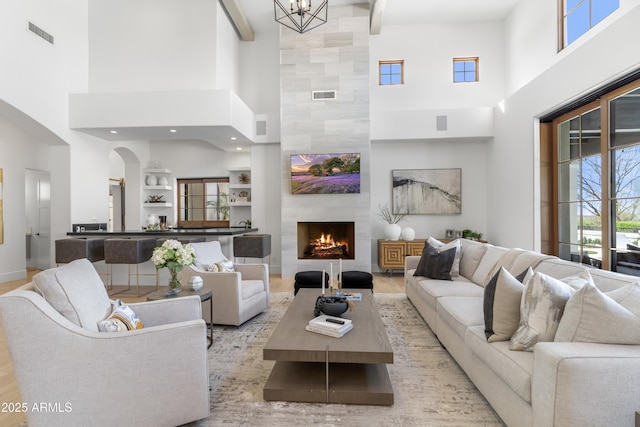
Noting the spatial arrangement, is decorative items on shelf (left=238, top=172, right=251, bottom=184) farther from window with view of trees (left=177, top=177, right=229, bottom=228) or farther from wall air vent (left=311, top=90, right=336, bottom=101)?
wall air vent (left=311, top=90, right=336, bottom=101)

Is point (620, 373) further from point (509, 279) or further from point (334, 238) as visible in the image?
point (334, 238)

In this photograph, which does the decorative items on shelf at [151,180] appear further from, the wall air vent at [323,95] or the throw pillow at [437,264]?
the throw pillow at [437,264]

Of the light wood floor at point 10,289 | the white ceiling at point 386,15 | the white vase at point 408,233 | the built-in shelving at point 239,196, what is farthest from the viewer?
the built-in shelving at point 239,196

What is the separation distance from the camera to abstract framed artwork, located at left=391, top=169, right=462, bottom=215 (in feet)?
→ 21.2

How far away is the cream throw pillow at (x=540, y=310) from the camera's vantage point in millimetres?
1636

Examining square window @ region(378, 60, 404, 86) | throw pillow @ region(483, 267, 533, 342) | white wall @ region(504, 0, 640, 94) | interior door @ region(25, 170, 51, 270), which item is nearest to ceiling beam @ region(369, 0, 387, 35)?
square window @ region(378, 60, 404, 86)

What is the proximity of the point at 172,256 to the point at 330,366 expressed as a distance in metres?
1.61

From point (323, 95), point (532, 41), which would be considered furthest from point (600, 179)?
point (323, 95)

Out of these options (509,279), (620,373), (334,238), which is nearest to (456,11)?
(334,238)

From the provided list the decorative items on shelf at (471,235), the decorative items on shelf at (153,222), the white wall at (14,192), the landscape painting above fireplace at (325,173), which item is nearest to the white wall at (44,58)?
the white wall at (14,192)

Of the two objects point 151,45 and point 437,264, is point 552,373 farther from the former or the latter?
point 151,45

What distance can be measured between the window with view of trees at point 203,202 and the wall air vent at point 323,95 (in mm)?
3017

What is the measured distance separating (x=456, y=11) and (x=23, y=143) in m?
8.72

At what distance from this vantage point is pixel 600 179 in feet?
12.2
